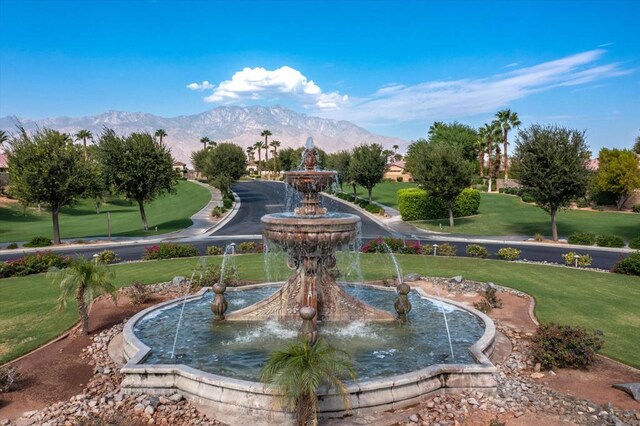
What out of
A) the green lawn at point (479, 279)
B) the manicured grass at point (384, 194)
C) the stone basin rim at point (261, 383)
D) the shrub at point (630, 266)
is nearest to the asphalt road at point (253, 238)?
the shrub at point (630, 266)

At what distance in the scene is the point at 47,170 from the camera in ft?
122

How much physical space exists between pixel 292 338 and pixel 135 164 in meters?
37.3

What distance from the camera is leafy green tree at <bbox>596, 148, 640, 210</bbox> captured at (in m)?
53.7

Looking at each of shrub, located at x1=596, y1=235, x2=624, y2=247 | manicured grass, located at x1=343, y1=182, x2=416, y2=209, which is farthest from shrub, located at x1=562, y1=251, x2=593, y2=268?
manicured grass, located at x1=343, y1=182, x2=416, y2=209

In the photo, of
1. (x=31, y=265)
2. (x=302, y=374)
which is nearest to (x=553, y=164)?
(x=302, y=374)

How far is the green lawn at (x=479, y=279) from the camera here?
49.9 feet

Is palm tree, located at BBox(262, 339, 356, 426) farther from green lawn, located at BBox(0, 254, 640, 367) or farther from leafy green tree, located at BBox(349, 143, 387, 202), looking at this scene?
leafy green tree, located at BBox(349, 143, 387, 202)

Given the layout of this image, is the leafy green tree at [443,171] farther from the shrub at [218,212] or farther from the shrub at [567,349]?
the shrub at [567,349]

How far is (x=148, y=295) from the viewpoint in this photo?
20.0 metres

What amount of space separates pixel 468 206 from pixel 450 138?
193ft

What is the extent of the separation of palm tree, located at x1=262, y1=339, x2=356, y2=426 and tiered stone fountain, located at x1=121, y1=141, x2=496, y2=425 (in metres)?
0.78

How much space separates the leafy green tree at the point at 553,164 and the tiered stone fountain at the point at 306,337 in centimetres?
2324

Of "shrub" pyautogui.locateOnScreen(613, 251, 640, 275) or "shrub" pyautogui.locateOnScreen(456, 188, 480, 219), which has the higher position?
"shrub" pyautogui.locateOnScreen(456, 188, 480, 219)

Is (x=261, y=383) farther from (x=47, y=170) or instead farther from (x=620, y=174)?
(x=620, y=174)
